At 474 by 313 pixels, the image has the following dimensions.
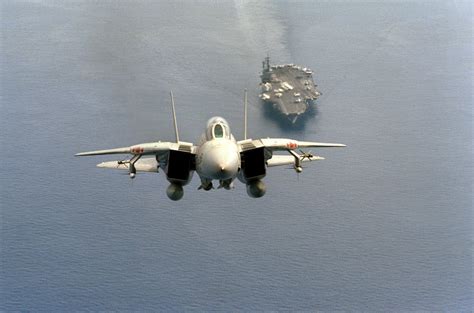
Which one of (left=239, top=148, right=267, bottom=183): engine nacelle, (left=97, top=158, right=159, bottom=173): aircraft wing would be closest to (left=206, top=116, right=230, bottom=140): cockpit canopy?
(left=239, top=148, right=267, bottom=183): engine nacelle

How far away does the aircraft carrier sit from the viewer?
176 m

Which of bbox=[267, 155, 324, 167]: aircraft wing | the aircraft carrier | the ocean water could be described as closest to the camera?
bbox=[267, 155, 324, 167]: aircraft wing

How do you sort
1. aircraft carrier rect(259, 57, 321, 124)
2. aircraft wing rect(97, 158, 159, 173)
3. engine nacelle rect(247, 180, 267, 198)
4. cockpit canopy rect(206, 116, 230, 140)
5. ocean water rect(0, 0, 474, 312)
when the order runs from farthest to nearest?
aircraft carrier rect(259, 57, 321, 124)
ocean water rect(0, 0, 474, 312)
aircraft wing rect(97, 158, 159, 173)
engine nacelle rect(247, 180, 267, 198)
cockpit canopy rect(206, 116, 230, 140)

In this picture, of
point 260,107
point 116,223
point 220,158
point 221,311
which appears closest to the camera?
point 220,158

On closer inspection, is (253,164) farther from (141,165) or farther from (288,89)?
(288,89)

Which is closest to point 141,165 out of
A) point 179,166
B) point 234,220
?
point 179,166

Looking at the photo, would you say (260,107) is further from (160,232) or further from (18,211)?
(18,211)

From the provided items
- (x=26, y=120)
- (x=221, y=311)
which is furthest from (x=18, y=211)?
(x=221, y=311)

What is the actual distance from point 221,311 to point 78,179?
142 feet

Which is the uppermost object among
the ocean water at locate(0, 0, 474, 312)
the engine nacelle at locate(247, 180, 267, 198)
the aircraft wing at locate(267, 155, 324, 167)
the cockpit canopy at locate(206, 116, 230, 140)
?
the ocean water at locate(0, 0, 474, 312)

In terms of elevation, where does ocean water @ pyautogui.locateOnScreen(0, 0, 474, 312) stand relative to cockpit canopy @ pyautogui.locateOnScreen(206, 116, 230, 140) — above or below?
above

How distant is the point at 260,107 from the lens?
180m

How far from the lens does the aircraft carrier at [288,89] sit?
17562cm

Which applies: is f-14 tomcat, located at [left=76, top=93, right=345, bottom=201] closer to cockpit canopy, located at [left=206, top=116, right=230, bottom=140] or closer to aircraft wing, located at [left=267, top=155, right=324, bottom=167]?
cockpit canopy, located at [left=206, top=116, right=230, bottom=140]
